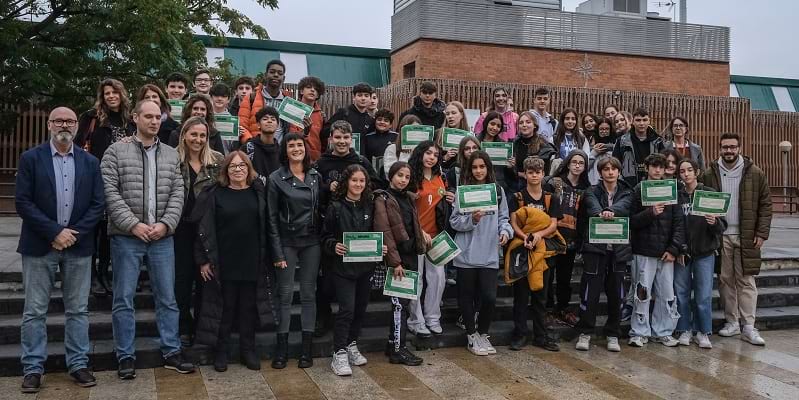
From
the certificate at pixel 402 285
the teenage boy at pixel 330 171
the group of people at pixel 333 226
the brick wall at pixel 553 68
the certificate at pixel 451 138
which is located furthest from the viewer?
the brick wall at pixel 553 68

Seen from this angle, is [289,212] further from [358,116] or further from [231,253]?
[358,116]

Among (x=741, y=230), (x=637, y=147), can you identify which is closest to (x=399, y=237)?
(x=637, y=147)

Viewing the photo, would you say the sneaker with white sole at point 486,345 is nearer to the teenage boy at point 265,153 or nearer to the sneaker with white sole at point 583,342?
the sneaker with white sole at point 583,342

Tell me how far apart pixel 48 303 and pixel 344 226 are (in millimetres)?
2316

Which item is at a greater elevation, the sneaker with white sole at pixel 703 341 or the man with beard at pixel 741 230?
the man with beard at pixel 741 230

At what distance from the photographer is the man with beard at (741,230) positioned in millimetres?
7082

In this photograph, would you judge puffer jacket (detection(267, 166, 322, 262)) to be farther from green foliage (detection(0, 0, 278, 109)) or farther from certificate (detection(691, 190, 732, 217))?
green foliage (detection(0, 0, 278, 109))

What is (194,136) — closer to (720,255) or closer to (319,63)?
(720,255)

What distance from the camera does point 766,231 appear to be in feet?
23.2

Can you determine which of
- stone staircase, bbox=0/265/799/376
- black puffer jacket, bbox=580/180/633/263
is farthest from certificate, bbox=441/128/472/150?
stone staircase, bbox=0/265/799/376

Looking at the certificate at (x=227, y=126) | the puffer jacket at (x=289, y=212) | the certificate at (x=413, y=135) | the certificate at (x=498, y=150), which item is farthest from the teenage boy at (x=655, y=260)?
the certificate at (x=227, y=126)

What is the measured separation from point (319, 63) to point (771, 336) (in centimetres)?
1836

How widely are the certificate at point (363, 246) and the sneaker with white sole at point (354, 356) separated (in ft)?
2.60

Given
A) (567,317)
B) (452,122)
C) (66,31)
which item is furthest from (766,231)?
(66,31)
